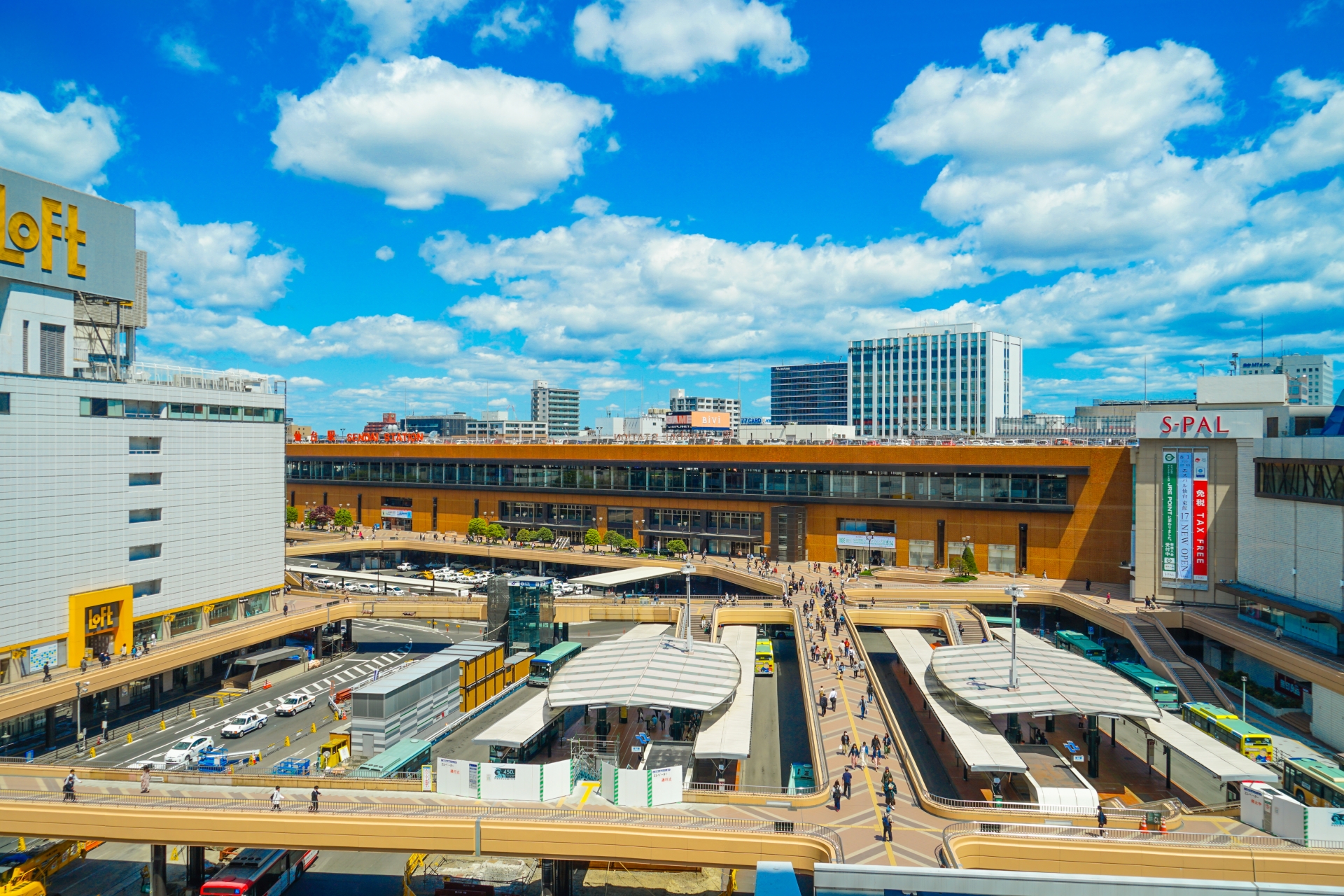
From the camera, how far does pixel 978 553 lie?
7706cm

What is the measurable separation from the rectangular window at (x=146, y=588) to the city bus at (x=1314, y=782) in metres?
65.4

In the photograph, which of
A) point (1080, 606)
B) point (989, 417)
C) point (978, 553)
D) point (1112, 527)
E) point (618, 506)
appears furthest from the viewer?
point (989, 417)

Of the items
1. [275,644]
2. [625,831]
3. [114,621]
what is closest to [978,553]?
[625,831]

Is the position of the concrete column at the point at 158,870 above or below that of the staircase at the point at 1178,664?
below

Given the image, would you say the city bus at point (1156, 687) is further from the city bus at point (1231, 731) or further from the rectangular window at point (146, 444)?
the rectangular window at point (146, 444)

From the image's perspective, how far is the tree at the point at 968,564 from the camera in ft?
243

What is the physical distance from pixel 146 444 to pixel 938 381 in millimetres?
167932

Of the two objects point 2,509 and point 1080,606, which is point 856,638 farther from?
point 2,509

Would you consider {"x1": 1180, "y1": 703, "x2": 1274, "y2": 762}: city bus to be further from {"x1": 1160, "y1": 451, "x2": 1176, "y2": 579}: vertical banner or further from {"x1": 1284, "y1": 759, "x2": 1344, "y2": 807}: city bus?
{"x1": 1160, "y1": 451, "x2": 1176, "y2": 579}: vertical banner

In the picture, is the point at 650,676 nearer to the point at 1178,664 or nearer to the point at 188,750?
the point at 188,750

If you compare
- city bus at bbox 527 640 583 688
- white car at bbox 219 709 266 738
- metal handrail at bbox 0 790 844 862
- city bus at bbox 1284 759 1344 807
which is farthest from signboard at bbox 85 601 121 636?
city bus at bbox 1284 759 1344 807

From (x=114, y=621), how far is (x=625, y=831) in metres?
41.3

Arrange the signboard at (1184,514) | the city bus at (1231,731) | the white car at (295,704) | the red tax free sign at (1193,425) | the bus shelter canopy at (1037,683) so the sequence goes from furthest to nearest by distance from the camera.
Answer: the signboard at (1184,514) → the red tax free sign at (1193,425) → the white car at (295,704) → the city bus at (1231,731) → the bus shelter canopy at (1037,683)

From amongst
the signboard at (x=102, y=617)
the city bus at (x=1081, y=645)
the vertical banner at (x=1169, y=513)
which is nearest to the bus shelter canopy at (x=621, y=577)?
the city bus at (x=1081, y=645)
